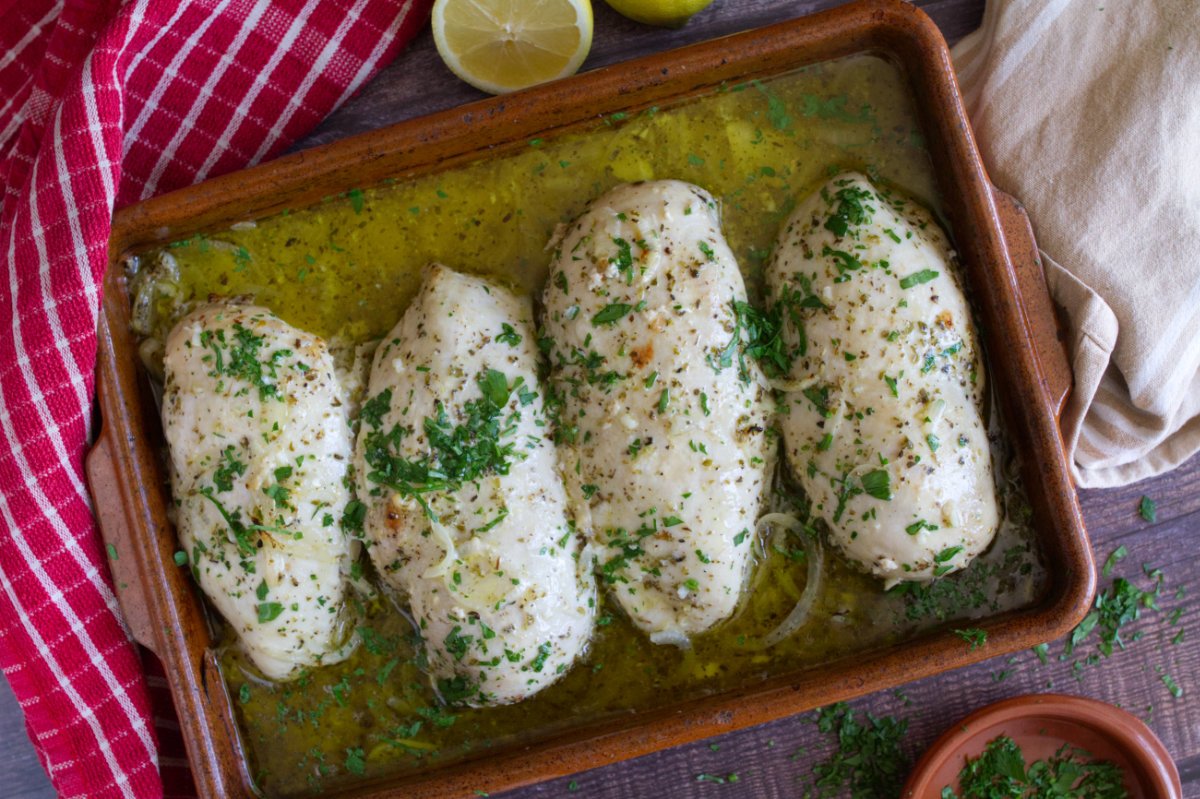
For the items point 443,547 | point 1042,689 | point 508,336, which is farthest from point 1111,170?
point 443,547

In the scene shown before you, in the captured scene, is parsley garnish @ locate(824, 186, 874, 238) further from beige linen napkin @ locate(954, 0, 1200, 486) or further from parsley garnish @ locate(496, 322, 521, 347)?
parsley garnish @ locate(496, 322, 521, 347)

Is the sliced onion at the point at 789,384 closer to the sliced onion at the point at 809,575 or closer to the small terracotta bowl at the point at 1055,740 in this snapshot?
the sliced onion at the point at 809,575

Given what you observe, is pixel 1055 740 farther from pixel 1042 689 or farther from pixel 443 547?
pixel 443 547

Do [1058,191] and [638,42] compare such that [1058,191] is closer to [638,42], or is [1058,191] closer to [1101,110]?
[1101,110]

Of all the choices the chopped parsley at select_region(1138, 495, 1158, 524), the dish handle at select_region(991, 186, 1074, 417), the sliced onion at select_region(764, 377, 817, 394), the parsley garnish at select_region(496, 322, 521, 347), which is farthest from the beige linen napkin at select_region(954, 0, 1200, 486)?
the parsley garnish at select_region(496, 322, 521, 347)

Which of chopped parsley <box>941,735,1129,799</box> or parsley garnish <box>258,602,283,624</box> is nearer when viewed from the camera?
parsley garnish <box>258,602,283,624</box>
